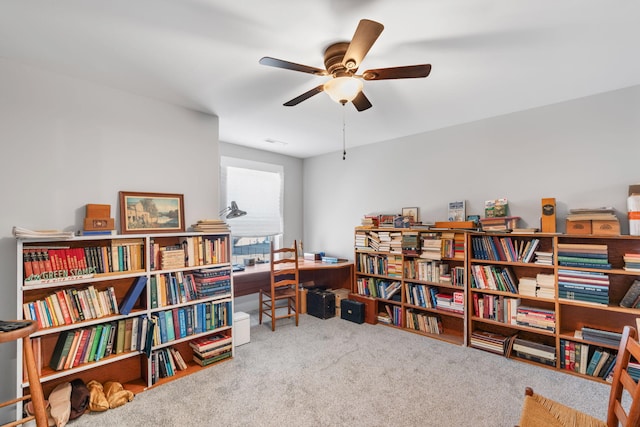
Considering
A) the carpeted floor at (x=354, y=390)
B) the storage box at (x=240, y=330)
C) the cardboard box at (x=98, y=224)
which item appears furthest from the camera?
the storage box at (x=240, y=330)

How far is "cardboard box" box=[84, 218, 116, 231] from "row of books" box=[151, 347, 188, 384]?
3.59 ft

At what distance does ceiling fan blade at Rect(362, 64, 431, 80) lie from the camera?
1.74 metres

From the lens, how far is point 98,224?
7.57ft

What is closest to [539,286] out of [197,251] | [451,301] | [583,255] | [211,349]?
[583,255]

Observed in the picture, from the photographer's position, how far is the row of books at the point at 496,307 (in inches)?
115

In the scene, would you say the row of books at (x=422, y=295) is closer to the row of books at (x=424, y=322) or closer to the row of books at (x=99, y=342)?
the row of books at (x=424, y=322)

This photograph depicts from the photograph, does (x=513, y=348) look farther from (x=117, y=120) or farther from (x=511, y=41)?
(x=117, y=120)

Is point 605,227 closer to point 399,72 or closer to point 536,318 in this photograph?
point 536,318

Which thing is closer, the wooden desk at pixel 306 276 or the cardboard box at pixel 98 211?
the cardboard box at pixel 98 211

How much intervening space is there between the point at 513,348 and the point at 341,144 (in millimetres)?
3186

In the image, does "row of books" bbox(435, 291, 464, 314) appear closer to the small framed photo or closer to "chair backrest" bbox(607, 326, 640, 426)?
the small framed photo

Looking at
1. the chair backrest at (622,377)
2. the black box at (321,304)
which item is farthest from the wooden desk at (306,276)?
the chair backrest at (622,377)

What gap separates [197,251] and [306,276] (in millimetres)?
2229

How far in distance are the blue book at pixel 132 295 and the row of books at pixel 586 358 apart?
367 cm
